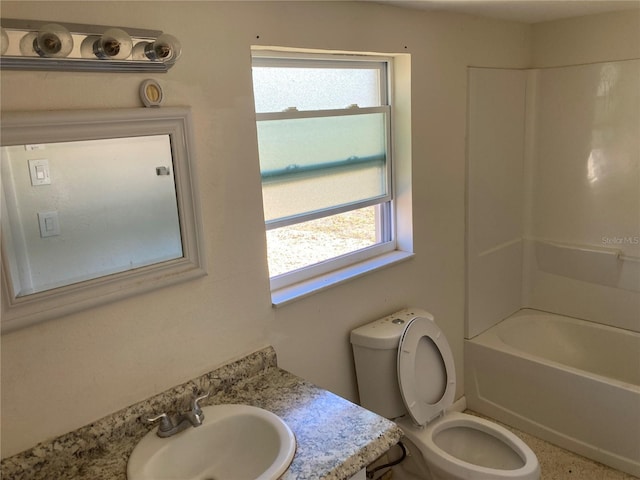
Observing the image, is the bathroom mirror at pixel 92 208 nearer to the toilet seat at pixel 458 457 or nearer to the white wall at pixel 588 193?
the toilet seat at pixel 458 457

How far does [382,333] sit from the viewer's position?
2.12 metres

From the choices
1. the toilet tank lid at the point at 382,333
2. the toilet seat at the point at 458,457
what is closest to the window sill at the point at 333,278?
the toilet tank lid at the point at 382,333

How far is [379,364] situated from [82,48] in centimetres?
157

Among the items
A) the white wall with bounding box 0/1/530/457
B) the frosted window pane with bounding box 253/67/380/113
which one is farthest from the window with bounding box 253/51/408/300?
the white wall with bounding box 0/1/530/457

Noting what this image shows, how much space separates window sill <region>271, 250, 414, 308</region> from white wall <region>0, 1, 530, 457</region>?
0.04m

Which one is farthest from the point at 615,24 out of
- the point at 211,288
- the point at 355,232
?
the point at 211,288

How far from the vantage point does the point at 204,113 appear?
5.08 ft

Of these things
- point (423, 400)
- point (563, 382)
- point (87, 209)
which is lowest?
point (563, 382)

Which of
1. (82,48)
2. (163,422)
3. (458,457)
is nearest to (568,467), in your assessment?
(458,457)

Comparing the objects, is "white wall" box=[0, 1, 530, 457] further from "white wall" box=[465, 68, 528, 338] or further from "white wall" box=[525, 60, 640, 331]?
"white wall" box=[525, 60, 640, 331]

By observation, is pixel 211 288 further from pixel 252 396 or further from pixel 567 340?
pixel 567 340

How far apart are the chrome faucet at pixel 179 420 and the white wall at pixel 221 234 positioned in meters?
0.11

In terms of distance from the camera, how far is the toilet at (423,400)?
208cm

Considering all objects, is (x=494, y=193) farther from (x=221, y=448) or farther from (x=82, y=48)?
(x=82, y=48)
